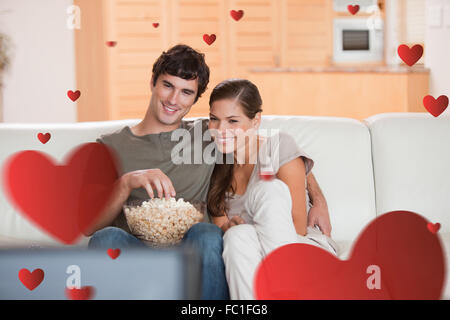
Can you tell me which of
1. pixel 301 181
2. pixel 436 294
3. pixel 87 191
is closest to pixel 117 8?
pixel 87 191

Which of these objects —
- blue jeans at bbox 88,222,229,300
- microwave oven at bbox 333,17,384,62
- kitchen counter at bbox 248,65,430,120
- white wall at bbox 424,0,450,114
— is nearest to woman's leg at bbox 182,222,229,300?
blue jeans at bbox 88,222,229,300

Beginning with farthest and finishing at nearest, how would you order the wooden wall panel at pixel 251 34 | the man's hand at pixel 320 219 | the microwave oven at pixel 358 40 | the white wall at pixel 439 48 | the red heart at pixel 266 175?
the microwave oven at pixel 358 40 < the wooden wall panel at pixel 251 34 < the white wall at pixel 439 48 < the man's hand at pixel 320 219 < the red heart at pixel 266 175

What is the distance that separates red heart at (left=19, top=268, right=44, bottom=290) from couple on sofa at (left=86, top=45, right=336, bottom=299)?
0.61 ft

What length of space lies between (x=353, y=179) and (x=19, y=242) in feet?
3.78

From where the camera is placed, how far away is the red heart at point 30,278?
1.55m

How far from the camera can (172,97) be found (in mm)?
1742

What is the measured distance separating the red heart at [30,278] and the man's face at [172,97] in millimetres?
596

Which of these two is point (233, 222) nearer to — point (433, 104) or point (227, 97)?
point (227, 97)

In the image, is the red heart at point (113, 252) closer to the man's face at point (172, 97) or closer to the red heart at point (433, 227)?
the man's face at point (172, 97)

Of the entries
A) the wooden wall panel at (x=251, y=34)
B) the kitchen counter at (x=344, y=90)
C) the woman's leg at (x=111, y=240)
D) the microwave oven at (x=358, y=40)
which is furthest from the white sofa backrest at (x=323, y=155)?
the microwave oven at (x=358, y=40)

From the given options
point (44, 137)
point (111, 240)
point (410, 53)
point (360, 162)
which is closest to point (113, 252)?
point (111, 240)

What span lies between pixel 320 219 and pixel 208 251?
44 cm

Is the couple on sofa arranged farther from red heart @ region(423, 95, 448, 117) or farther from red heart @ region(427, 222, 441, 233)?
red heart @ region(423, 95, 448, 117)
